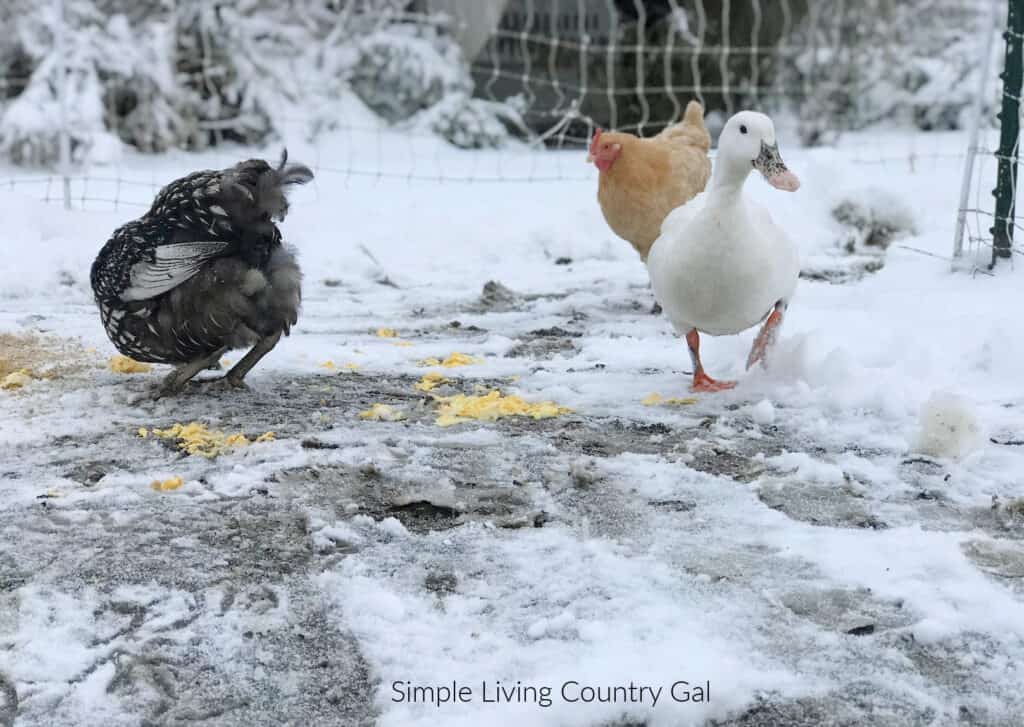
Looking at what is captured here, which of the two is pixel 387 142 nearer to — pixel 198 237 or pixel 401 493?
pixel 198 237

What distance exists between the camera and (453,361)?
15.4ft

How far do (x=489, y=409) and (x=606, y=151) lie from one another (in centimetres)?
198

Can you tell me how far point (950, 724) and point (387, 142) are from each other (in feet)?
29.6

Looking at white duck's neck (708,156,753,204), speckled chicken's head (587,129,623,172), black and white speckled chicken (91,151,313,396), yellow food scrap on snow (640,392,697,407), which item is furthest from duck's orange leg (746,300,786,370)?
black and white speckled chicken (91,151,313,396)

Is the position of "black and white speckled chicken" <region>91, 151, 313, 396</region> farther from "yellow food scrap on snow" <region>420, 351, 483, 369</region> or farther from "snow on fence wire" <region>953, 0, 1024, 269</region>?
"snow on fence wire" <region>953, 0, 1024, 269</region>

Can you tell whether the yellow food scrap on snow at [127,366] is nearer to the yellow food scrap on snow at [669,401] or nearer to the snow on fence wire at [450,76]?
the yellow food scrap on snow at [669,401]

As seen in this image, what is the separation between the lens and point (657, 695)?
213 centimetres

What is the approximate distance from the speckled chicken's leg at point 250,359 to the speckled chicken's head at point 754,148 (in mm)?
1753

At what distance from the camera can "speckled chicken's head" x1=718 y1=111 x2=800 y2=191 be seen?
3.84 meters

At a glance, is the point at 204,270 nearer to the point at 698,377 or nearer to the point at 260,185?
the point at 260,185

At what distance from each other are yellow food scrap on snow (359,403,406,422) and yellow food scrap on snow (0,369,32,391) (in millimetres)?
1310

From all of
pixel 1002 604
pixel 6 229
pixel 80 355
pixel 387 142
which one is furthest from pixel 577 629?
pixel 387 142

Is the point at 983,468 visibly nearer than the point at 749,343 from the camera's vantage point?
Yes

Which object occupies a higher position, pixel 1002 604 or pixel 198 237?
pixel 198 237
